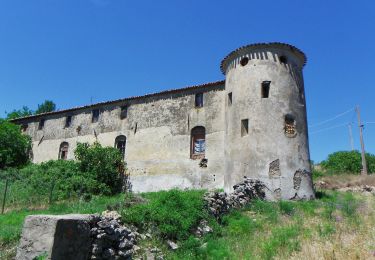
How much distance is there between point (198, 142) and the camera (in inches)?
938

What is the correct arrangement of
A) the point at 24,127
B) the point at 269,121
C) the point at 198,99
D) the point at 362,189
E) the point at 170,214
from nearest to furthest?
1. the point at 170,214
2. the point at 269,121
3. the point at 362,189
4. the point at 198,99
5. the point at 24,127

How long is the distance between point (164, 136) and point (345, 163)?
20.8m

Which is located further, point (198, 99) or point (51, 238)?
point (198, 99)

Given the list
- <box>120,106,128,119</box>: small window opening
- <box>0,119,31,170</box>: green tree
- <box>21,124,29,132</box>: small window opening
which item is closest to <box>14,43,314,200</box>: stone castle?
<box>120,106,128,119</box>: small window opening

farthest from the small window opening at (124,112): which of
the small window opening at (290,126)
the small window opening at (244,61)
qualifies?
the small window opening at (290,126)

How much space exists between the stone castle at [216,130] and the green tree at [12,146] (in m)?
0.99

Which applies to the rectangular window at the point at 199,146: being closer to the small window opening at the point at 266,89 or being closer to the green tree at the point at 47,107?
the small window opening at the point at 266,89

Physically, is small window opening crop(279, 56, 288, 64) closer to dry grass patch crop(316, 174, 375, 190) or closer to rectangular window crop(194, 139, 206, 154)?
rectangular window crop(194, 139, 206, 154)

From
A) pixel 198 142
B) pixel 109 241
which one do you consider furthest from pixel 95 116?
pixel 109 241

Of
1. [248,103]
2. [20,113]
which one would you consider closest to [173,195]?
[248,103]

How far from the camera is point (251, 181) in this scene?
17594 millimetres

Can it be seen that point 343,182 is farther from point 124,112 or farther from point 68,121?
point 68,121

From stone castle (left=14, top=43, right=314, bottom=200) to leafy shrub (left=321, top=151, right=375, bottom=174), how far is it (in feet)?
58.0

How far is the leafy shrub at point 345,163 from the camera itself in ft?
117
